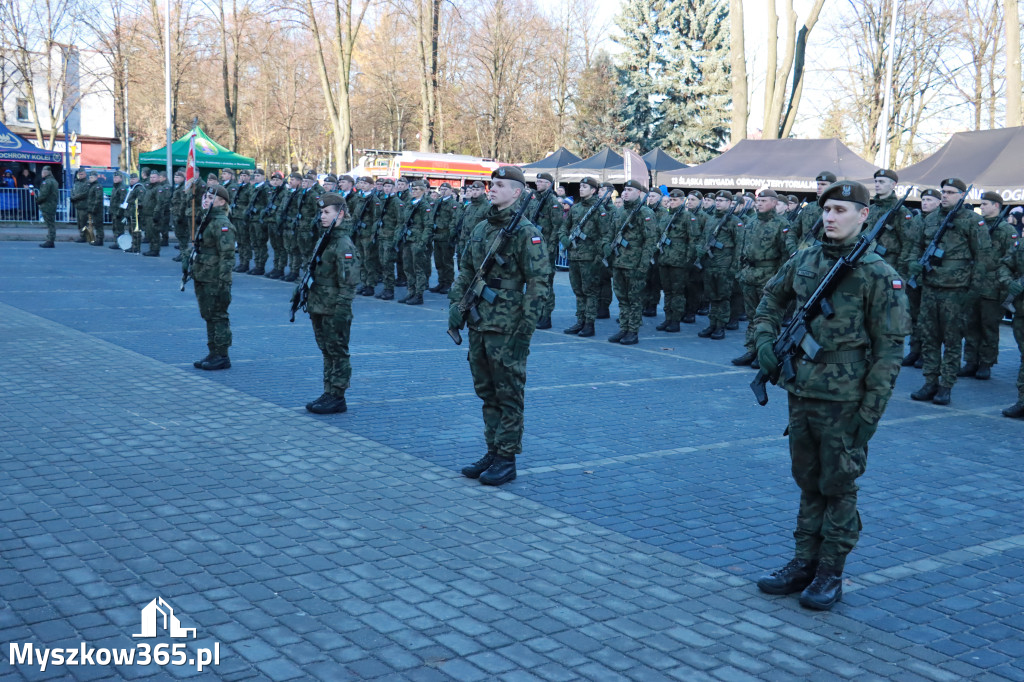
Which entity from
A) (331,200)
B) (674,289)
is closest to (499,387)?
(331,200)

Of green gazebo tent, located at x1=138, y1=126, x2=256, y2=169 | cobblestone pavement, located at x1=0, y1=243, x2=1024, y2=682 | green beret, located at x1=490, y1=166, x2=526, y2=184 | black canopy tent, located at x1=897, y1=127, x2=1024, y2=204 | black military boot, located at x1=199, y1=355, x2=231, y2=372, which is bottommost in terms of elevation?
cobblestone pavement, located at x1=0, y1=243, x2=1024, y2=682

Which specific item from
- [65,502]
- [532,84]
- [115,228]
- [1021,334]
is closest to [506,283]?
[65,502]

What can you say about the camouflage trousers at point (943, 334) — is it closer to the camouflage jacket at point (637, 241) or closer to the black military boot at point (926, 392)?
the black military boot at point (926, 392)

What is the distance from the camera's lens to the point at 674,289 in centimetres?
1519

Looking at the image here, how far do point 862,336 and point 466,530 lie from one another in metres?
2.51

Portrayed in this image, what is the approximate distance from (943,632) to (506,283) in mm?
3561

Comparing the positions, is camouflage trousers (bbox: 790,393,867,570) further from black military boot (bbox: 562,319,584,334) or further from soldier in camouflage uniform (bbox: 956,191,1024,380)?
black military boot (bbox: 562,319,584,334)

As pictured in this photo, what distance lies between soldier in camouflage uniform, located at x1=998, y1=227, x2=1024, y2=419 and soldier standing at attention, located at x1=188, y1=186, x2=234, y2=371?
805cm

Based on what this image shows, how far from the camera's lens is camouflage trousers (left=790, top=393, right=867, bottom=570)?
4.77 meters

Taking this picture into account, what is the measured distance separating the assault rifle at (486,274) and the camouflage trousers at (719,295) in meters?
8.41

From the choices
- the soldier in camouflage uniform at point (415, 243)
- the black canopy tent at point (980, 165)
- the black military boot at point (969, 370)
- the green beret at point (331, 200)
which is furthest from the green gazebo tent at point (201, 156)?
the black military boot at point (969, 370)

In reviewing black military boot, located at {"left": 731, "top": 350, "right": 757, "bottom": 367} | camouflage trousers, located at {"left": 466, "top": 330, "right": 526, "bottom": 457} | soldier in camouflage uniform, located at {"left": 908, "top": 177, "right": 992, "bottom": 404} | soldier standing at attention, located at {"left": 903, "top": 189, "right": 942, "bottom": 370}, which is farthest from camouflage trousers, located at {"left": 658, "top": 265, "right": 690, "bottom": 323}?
camouflage trousers, located at {"left": 466, "top": 330, "right": 526, "bottom": 457}

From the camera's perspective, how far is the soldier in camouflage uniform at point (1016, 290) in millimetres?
9768

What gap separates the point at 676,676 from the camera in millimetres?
4094
